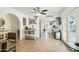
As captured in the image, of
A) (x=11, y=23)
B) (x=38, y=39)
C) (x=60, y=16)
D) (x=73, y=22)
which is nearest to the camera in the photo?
(x=60, y=16)

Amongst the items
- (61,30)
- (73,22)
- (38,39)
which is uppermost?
(73,22)

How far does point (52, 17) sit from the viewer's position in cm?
246
